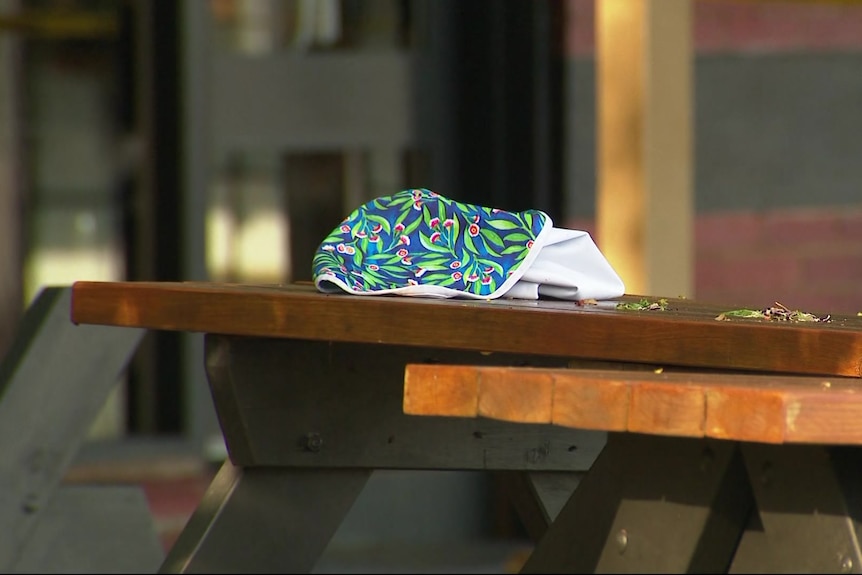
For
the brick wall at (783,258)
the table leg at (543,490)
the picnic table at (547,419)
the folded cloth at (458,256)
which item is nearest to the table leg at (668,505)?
the picnic table at (547,419)

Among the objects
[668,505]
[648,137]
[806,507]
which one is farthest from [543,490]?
[648,137]

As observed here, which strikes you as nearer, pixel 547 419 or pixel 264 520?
pixel 547 419

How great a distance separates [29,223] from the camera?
14.1 feet

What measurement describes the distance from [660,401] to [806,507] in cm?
24

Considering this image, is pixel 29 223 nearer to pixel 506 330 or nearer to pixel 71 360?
pixel 71 360

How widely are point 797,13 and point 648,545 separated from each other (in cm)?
296

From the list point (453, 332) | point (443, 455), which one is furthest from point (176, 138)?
point (453, 332)

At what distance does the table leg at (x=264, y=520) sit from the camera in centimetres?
199

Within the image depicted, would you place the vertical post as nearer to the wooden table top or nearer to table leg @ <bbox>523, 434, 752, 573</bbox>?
the wooden table top

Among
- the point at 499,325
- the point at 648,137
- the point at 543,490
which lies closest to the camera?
the point at 499,325

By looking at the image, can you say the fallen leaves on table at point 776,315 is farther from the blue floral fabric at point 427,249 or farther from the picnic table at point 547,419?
the blue floral fabric at point 427,249

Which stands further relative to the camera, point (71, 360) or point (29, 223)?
point (29, 223)

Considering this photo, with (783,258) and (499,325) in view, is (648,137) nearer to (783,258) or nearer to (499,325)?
(783,258)

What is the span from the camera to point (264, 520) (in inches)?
80.4
